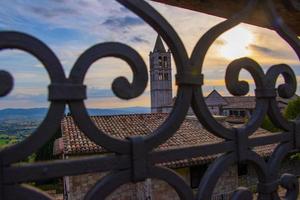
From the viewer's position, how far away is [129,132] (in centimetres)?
1125

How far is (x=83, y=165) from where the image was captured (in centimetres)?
66

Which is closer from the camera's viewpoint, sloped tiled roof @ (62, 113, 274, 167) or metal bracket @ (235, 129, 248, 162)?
metal bracket @ (235, 129, 248, 162)

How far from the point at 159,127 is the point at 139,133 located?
414 inches

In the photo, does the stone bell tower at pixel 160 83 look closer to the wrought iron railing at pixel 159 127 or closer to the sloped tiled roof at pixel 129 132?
the sloped tiled roof at pixel 129 132

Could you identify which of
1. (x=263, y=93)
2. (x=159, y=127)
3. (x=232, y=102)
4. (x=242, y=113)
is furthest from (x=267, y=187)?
(x=232, y=102)

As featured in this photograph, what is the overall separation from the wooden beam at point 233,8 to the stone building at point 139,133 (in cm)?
749

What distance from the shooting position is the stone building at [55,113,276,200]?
9.41 m

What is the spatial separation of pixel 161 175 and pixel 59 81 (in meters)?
0.33

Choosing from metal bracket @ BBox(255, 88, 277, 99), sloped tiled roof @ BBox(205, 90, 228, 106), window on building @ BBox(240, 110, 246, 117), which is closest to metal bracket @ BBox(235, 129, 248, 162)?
metal bracket @ BBox(255, 88, 277, 99)

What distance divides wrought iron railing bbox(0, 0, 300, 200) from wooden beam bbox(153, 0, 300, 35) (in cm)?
5

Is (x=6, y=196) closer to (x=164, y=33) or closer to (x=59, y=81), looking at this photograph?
(x=59, y=81)

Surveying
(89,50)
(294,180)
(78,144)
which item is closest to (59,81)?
(89,50)

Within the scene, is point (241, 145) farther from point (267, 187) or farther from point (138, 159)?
point (138, 159)

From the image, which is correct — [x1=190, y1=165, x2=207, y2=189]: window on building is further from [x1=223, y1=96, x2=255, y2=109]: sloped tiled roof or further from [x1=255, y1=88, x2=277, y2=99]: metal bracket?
[x1=223, y1=96, x2=255, y2=109]: sloped tiled roof
